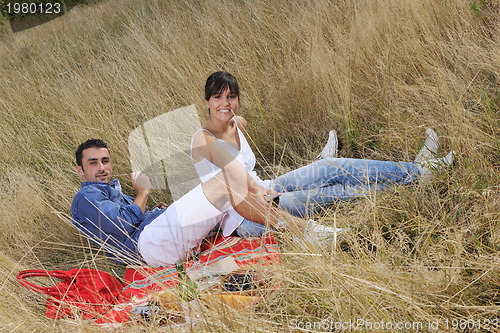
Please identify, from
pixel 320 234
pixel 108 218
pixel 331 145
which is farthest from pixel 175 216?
pixel 331 145

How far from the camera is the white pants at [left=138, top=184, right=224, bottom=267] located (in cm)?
241

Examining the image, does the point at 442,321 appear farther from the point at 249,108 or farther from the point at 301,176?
the point at 249,108

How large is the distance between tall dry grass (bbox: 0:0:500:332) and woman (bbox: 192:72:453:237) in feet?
0.38

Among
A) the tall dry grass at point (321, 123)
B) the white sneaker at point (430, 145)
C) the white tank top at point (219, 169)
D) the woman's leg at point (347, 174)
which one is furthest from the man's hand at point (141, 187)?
the white sneaker at point (430, 145)

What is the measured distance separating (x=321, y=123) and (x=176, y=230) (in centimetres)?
156

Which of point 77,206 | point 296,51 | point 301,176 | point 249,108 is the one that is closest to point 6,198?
point 77,206

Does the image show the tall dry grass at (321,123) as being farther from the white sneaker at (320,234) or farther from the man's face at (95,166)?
the man's face at (95,166)

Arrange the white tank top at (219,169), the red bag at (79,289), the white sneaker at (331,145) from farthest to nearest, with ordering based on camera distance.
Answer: the white sneaker at (331,145)
the white tank top at (219,169)
the red bag at (79,289)

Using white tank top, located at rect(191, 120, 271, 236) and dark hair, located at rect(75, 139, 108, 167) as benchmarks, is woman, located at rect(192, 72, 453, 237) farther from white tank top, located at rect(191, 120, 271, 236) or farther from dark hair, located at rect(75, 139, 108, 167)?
dark hair, located at rect(75, 139, 108, 167)

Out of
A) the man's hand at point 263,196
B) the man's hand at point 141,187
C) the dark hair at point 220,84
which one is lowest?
the man's hand at point 263,196

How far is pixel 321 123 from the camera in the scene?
3.39 metres

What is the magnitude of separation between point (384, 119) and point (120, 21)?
466 centimetres

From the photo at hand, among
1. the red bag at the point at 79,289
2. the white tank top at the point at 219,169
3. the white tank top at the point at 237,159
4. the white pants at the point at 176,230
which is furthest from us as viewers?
the white tank top at the point at 237,159

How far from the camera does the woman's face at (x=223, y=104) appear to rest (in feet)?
8.99
